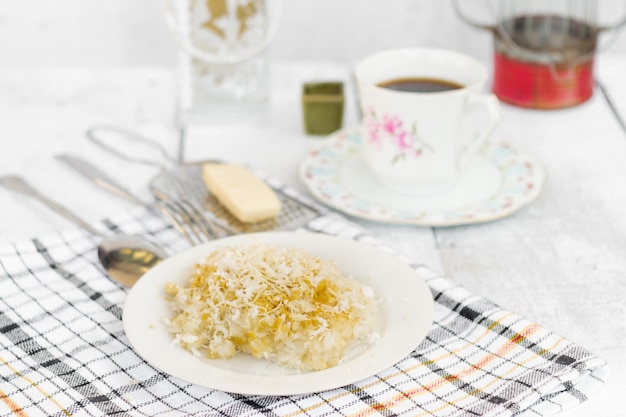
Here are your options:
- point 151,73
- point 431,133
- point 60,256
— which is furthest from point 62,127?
point 431,133

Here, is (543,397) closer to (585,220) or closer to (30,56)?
(585,220)

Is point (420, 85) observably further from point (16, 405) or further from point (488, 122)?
point (16, 405)

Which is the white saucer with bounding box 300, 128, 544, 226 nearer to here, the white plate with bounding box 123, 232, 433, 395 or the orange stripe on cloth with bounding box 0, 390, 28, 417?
the white plate with bounding box 123, 232, 433, 395

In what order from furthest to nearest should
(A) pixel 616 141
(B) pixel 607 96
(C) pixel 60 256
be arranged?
(B) pixel 607 96 → (A) pixel 616 141 → (C) pixel 60 256

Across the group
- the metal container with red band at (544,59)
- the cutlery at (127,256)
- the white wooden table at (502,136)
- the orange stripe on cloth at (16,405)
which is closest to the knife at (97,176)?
the white wooden table at (502,136)

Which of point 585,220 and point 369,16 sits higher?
point 369,16

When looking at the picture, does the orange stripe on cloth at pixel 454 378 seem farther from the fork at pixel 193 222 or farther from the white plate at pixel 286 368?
the fork at pixel 193 222
